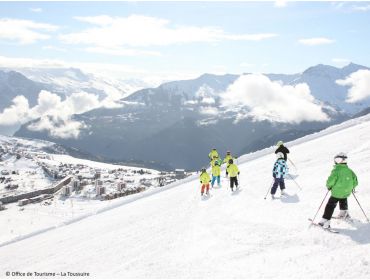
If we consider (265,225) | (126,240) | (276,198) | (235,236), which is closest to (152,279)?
(235,236)

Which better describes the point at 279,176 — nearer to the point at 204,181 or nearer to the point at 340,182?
the point at 340,182

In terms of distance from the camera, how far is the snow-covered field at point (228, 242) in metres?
9.14

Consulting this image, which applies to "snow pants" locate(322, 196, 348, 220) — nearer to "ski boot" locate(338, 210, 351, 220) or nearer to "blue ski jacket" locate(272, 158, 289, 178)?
"ski boot" locate(338, 210, 351, 220)

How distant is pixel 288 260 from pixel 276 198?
21.4ft

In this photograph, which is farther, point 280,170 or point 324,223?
point 280,170

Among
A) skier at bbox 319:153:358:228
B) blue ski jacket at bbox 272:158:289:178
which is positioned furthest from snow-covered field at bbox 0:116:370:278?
blue ski jacket at bbox 272:158:289:178

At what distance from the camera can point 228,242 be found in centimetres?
1127

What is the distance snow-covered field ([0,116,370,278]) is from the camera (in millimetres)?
9141

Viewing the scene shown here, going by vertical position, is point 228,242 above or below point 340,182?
below

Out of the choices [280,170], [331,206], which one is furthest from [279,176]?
[331,206]

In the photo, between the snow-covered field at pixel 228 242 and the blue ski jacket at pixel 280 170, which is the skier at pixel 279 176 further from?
the snow-covered field at pixel 228 242

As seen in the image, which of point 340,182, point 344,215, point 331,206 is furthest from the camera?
point 344,215

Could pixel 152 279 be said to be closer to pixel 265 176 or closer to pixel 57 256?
pixel 57 256

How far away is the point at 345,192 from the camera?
10.9 m
